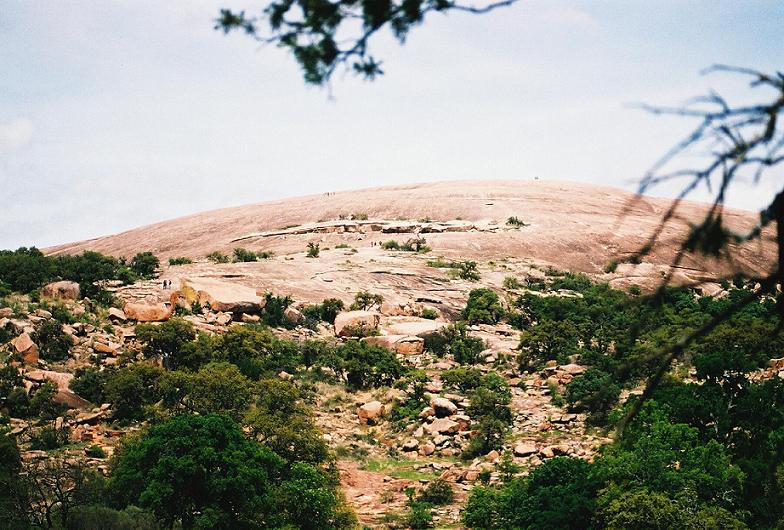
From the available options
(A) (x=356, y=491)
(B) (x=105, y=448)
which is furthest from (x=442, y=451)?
(B) (x=105, y=448)

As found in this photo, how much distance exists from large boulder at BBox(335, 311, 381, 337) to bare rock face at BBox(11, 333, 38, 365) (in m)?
13.9

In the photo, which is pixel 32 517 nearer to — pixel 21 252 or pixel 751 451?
pixel 751 451

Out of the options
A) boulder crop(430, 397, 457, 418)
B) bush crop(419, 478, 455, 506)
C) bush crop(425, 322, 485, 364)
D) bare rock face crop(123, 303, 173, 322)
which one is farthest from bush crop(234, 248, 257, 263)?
bush crop(419, 478, 455, 506)

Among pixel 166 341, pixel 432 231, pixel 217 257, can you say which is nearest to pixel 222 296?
pixel 166 341

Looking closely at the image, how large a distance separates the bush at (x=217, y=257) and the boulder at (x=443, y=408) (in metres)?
26.1

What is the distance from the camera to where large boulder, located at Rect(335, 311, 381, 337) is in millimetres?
37000

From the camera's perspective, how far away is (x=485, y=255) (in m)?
53.2

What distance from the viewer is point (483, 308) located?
40594 millimetres

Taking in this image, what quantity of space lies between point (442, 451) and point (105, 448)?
10.7 m

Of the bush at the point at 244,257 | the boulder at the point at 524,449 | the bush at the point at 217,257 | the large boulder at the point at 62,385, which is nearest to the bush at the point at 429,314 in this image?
the bush at the point at 244,257

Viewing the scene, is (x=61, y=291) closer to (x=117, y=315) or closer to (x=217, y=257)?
(x=117, y=315)

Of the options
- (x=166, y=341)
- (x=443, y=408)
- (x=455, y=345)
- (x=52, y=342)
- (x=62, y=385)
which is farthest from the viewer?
(x=455, y=345)

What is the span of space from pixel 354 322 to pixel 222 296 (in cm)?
663

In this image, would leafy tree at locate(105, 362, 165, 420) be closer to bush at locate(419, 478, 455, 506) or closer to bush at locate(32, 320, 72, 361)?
bush at locate(32, 320, 72, 361)
